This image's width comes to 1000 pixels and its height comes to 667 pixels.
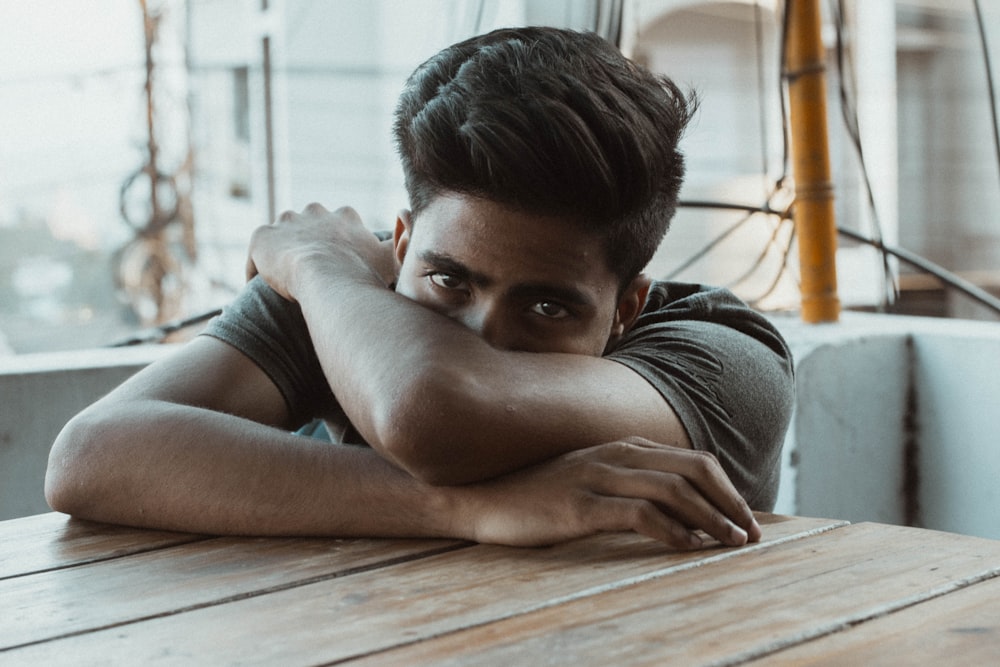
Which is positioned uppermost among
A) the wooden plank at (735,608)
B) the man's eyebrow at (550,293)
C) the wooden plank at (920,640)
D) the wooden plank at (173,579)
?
the man's eyebrow at (550,293)

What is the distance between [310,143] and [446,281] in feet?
19.3

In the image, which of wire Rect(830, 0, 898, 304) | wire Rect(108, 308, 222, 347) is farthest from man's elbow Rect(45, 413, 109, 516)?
wire Rect(830, 0, 898, 304)

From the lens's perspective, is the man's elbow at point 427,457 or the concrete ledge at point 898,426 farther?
the concrete ledge at point 898,426

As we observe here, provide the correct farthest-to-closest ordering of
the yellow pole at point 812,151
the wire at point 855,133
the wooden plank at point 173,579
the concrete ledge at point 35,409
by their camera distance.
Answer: the wire at point 855,133
the yellow pole at point 812,151
the concrete ledge at point 35,409
the wooden plank at point 173,579

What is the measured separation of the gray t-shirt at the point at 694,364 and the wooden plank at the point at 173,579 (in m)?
0.36

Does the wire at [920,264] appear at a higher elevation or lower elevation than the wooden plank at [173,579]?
higher

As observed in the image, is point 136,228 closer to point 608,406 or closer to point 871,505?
point 871,505

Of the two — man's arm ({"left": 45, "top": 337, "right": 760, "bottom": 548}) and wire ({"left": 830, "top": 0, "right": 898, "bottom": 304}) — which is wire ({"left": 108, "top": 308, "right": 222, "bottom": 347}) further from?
wire ({"left": 830, "top": 0, "right": 898, "bottom": 304})

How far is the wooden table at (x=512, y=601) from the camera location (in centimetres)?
78

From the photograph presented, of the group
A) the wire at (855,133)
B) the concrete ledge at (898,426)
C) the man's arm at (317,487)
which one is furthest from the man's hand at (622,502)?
the wire at (855,133)

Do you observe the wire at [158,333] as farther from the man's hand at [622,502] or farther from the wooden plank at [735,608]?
the wooden plank at [735,608]

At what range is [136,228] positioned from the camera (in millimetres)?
6051

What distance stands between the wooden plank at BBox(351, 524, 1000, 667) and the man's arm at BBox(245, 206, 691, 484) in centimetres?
23

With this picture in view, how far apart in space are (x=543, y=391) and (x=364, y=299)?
282 millimetres
